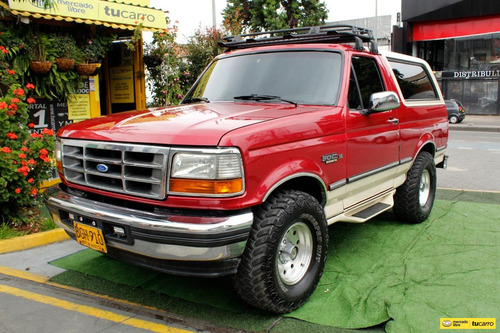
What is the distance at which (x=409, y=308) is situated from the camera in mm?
3410

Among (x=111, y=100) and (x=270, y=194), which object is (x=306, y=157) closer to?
(x=270, y=194)

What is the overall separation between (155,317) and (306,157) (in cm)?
169

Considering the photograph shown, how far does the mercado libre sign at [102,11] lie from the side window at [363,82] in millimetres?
4144

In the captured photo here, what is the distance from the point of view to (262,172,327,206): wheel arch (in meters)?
3.36

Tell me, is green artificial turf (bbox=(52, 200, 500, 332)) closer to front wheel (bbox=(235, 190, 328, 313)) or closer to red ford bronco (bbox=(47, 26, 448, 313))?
front wheel (bbox=(235, 190, 328, 313))

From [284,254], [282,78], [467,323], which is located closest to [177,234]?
[284,254]

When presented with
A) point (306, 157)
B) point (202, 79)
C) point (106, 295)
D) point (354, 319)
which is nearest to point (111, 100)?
point (202, 79)

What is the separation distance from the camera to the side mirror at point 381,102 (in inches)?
159

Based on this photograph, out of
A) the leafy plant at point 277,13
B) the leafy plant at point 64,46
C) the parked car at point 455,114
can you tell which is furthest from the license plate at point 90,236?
the leafy plant at point 277,13

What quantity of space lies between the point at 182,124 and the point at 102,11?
512cm

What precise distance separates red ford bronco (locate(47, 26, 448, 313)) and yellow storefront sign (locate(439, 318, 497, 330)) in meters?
0.98

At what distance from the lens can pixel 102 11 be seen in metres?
7.31

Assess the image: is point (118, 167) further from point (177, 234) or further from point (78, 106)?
point (78, 106)

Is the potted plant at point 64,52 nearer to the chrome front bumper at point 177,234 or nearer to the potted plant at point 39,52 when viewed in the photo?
the potted plant at point 39,52
